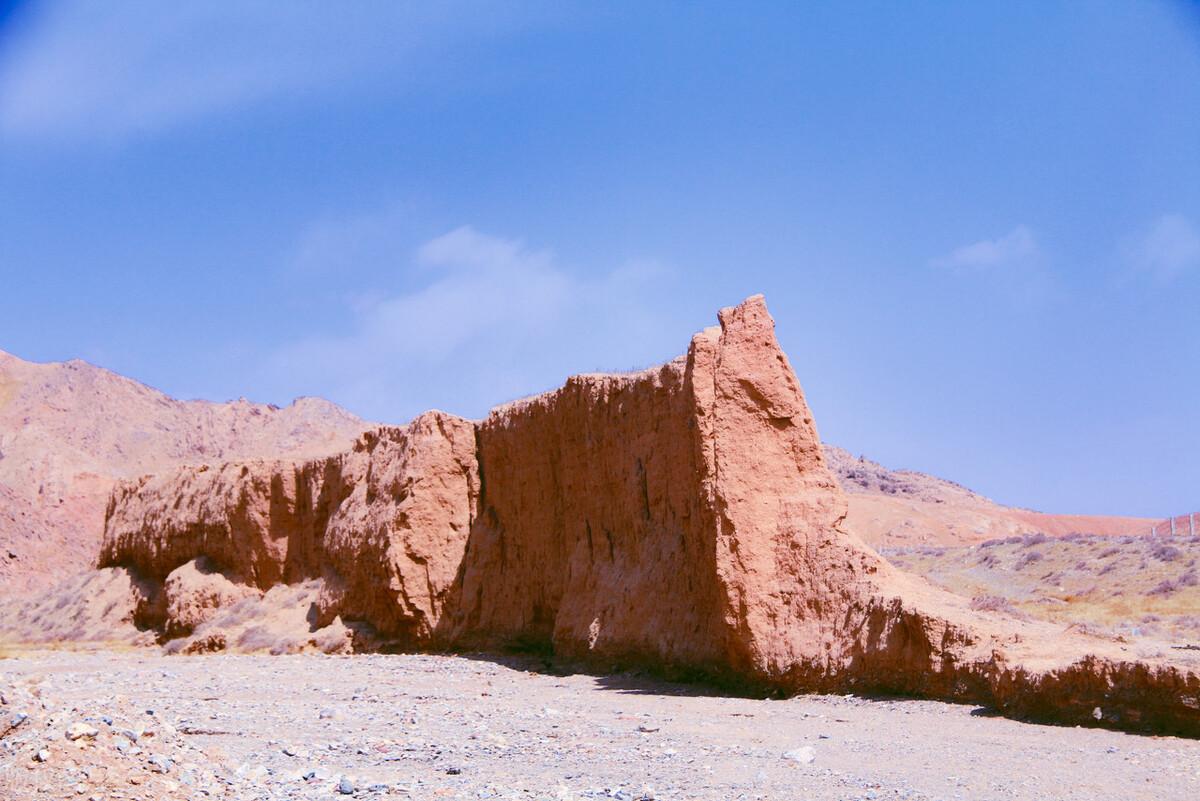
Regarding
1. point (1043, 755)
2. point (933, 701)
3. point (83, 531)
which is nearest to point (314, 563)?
point (933, 701)

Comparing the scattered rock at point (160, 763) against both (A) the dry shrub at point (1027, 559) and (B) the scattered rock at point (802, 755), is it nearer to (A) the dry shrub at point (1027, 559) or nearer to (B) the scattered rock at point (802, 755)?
(B) the scattered rock at point (802, 755)

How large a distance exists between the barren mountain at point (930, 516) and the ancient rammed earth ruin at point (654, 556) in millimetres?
36571

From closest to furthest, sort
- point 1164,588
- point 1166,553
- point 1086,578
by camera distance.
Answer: point 1164,588 → point 1086,578 → point 1166,553

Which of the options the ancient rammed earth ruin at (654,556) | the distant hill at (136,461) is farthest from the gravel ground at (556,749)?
the distant hill at (136,461)

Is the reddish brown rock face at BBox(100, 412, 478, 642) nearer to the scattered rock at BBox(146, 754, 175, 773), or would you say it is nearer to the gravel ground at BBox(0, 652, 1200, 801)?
the gravel ground at BBox(0, 652, 1200, 801)

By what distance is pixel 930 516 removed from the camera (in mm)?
63062

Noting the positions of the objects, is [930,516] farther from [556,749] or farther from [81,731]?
[81,731]

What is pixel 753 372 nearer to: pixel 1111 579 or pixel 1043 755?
pixel 1043 755

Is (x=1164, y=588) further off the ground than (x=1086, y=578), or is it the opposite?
(x=1086, y=578)

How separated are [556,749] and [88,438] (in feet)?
213

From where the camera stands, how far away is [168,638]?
90.8 ft

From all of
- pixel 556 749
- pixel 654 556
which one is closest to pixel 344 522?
pixel 654 556

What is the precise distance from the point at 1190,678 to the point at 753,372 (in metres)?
6.45

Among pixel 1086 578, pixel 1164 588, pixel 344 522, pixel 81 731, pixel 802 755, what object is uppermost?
pixel 1086 578
